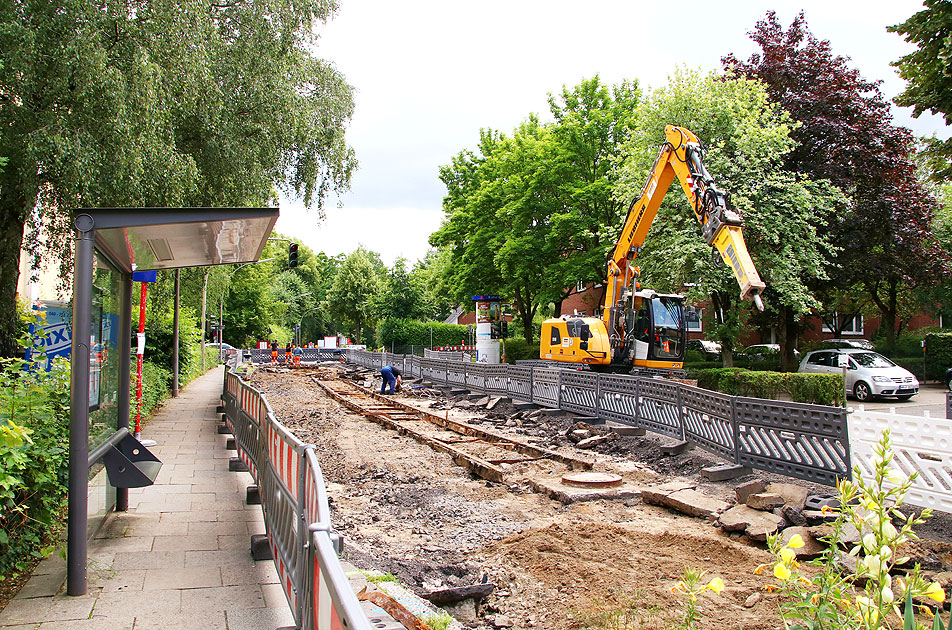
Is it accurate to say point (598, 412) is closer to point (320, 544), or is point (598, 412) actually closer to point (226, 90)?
point (226, 90)

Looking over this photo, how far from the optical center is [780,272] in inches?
864

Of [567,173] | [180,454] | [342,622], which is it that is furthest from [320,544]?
[567,173]

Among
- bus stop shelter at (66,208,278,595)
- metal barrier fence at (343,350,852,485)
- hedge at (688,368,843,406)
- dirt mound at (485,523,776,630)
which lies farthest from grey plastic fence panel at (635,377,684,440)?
bus stop shelter at (66,208,278,595)

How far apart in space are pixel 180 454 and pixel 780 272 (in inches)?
758

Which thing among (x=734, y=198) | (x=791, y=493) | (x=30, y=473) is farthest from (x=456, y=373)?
(x=30, y=473)

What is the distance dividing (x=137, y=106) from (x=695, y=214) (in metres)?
12.6

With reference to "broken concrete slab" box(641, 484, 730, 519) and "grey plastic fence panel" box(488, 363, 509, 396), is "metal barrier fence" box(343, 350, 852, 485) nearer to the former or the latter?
"grey plastic fence panel" box(488, 363, 509, 396)

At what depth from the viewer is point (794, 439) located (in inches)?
361

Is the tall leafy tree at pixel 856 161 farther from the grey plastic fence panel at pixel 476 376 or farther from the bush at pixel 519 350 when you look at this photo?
the bush at pixel 519 350

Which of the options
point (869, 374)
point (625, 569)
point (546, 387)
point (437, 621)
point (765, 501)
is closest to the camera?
point (437, 621)

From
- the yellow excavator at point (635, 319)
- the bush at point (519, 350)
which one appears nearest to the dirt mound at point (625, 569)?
the yellow excavator at point (635, 319)

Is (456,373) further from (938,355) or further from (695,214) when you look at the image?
(938,355)

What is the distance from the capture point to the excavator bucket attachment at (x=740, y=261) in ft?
36.3

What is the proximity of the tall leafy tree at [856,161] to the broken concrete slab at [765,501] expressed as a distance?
1935 cm
